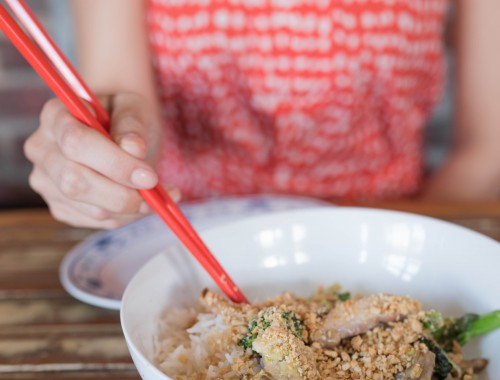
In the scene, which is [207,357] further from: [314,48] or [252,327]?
[314,48]

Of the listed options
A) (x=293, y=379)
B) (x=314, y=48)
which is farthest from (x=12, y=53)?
(x=293, y=379)

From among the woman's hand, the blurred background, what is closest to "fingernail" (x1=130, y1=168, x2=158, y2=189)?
the woman's hand

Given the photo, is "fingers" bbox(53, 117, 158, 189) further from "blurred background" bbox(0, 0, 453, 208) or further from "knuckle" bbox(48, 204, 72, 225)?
"blurred background" bbox(0, 0, 453, 208)

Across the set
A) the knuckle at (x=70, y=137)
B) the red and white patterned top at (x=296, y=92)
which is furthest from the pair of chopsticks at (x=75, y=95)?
the red and white patterned top at (x=296, y=92)

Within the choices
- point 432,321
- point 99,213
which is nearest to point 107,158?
point 99,213

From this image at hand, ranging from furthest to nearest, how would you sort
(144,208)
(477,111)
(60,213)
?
(477,111), (60,213), (144,208)

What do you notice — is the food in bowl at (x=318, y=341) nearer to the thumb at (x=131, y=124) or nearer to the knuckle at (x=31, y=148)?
the thumb at (x=131, y=124)

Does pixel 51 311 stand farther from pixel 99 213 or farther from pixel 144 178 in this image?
pixel 144 178

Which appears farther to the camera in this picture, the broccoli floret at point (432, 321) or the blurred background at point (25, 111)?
the blurred background at point (25, 111)
